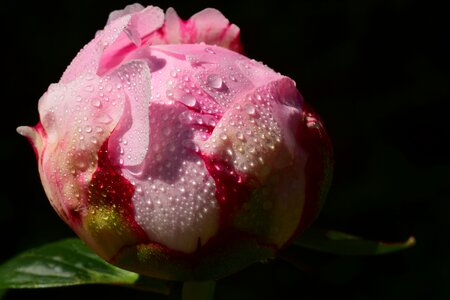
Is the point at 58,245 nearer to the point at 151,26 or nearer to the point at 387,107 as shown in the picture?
the point at 151,26

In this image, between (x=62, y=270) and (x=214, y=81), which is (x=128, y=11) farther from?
(x=62, y=270)

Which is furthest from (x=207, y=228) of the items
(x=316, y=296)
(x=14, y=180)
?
(x=14, y=180)

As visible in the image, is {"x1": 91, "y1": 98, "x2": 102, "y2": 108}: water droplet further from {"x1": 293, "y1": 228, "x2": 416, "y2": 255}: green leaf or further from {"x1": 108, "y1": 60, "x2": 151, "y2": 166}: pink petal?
{"x1": 293, "y1": 228, "x2": 416, "y2": 255}: green leaf

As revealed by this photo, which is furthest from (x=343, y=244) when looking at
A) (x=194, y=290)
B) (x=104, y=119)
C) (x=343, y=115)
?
(x=343, y=115)

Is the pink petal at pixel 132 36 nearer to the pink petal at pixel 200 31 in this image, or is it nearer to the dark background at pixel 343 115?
the pink petal at pixel 200 31

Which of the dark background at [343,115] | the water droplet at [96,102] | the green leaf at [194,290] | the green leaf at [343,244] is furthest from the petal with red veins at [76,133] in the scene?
the dark background at [343,115]

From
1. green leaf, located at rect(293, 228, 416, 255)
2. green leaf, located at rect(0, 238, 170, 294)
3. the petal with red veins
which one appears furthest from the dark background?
the petal with red veins
